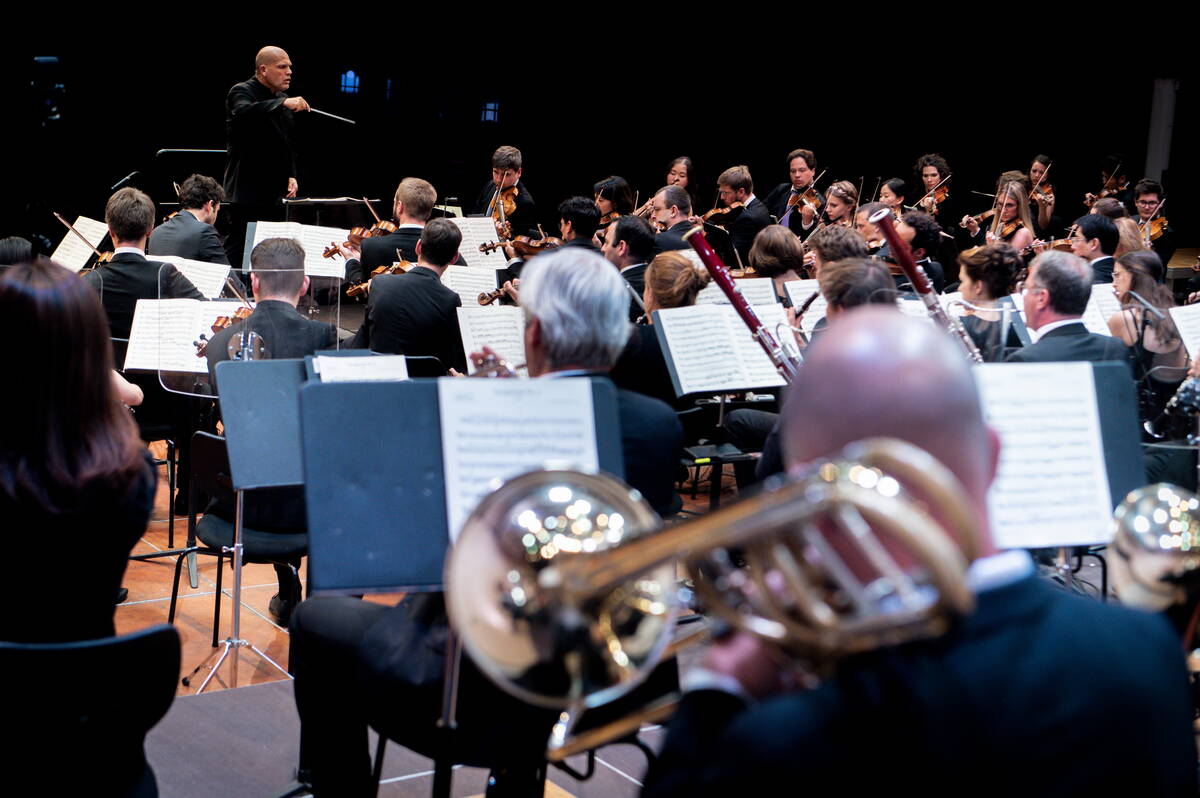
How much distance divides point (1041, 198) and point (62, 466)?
9862mm

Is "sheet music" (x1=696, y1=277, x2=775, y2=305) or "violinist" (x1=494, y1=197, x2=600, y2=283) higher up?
"violinist" (x1=494, y1=197, x2=600, y2=283)

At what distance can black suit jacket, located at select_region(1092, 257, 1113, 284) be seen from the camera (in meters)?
6.38

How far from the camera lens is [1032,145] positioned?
1291 centimetres

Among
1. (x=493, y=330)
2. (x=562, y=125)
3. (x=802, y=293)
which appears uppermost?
(x=562, y=125)

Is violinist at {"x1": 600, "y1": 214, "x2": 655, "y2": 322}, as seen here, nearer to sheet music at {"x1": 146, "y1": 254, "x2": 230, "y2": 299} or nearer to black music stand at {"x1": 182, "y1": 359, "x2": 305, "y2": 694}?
sheet music at {"x1": 146, "y1": 254, "x2": 230, "y2": 299}

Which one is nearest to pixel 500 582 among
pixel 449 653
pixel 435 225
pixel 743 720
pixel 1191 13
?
pixel 743 720

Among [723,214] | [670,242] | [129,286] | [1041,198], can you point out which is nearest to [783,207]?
[723,214]

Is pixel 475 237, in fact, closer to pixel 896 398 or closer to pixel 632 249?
pixel 632 249

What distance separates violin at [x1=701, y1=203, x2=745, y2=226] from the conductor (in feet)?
9.87

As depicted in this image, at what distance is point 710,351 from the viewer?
432cm

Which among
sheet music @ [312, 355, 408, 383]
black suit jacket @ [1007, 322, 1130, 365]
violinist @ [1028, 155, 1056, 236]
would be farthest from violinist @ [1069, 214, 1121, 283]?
sheet music @ [312, 355, 408, 383]

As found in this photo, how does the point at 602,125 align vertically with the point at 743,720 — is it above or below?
above

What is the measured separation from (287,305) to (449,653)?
2.67m

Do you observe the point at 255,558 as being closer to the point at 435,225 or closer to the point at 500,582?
the point at 435,225
